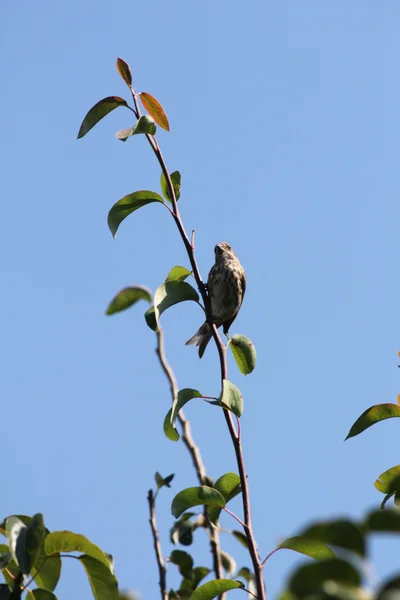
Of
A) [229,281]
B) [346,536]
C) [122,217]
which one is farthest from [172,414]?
[229,281]

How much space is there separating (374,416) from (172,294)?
988 mm

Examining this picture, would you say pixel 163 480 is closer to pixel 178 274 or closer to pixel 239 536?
pixel 239 536

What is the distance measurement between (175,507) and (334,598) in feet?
7.77

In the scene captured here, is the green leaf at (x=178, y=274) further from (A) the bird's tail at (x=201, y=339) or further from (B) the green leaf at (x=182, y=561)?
(A) the bird's tail at (x=201, y=339)

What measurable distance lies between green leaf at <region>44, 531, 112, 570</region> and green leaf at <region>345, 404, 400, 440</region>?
1.14 meters

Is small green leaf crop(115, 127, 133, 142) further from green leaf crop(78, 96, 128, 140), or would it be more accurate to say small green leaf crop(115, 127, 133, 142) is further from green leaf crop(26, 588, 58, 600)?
green leaf crop(26, 588, 58, 600)

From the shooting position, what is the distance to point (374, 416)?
3.08 m

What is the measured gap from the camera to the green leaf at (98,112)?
11.3ft

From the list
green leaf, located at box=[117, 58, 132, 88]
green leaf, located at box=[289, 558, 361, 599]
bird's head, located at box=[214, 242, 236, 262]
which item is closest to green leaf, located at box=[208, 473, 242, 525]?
green leaf, located at box=[117, 58, 132, 88]

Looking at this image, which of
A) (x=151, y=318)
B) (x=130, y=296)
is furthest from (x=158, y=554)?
(x=130, y=296)

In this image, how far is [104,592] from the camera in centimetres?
236

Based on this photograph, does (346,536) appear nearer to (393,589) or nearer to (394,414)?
(393,589)

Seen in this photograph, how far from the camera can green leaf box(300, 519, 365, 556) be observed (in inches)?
39.8

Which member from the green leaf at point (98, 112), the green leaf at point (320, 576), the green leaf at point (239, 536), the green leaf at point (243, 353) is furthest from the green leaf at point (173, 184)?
the green leaf at point (320, 576)
